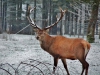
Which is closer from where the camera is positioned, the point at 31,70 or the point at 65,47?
the point at 31,70

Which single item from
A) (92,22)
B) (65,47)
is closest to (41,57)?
(65,47)

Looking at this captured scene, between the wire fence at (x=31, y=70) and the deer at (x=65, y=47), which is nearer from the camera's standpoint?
the wire fence at (x=31, y=70)

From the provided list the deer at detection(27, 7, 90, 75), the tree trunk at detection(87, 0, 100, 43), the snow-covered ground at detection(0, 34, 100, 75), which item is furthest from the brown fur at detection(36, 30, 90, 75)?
the tree trunk at detection(87, 0, 100, 43)

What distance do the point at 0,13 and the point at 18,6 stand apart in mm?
2383

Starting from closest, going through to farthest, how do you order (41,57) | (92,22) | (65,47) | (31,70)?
(31,70), (65,47), (41,57), (92,22)

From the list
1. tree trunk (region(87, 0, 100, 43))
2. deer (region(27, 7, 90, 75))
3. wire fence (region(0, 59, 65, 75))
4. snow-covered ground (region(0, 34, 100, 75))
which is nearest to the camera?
wire fence (region(0, 59, 65, 75))

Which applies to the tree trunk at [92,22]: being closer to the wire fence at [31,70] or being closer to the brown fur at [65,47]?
the wire fence at [31,70]

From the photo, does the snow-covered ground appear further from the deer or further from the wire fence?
the wire fence

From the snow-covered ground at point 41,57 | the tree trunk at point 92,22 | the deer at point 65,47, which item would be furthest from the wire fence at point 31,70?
the tree trunk at point 92,22

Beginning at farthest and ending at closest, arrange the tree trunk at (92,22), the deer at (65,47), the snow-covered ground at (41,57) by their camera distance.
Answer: the tree trunk at (92,22), the snow-covered ground at (41,57), the deer at (65,47)

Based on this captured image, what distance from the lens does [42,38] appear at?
573 centimetres

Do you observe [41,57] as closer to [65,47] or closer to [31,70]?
[65,47]

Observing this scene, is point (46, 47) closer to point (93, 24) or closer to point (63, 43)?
point (63, 43)

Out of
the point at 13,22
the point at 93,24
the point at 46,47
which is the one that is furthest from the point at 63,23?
the point at 46,47
